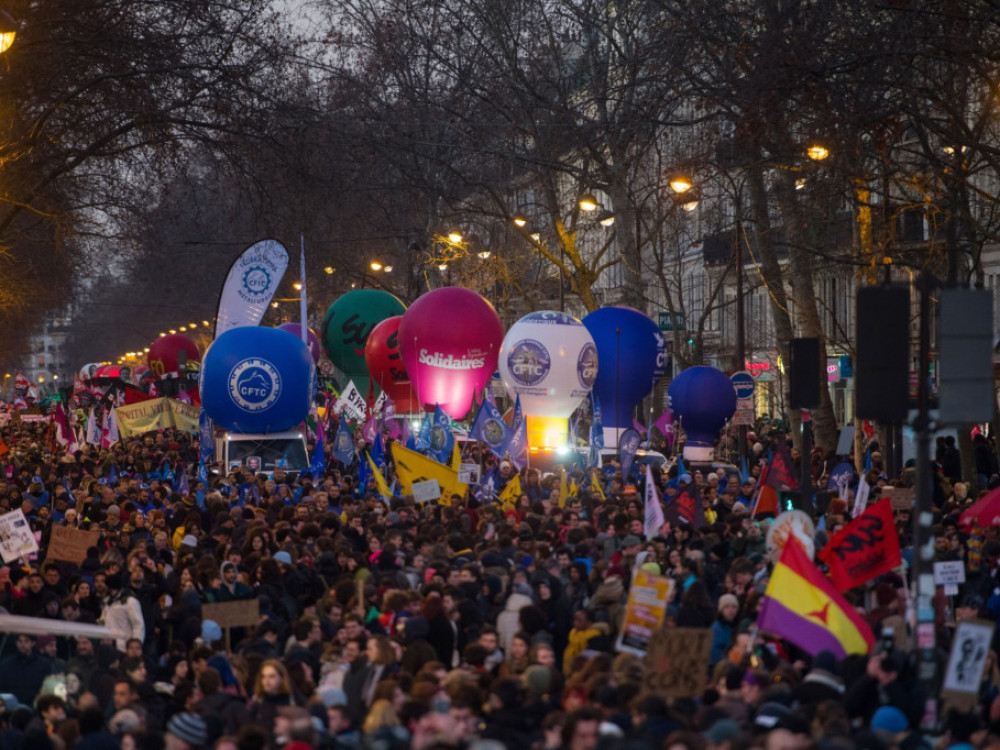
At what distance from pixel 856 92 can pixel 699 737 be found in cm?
1113

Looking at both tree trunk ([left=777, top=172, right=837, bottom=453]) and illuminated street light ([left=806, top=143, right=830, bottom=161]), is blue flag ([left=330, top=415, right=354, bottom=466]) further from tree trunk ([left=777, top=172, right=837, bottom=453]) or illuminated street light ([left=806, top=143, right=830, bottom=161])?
illuminated street light ([left=806, top=143, right=830, bottom=161])

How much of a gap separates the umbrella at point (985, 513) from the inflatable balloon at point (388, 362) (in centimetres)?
2235

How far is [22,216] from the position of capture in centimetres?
4009

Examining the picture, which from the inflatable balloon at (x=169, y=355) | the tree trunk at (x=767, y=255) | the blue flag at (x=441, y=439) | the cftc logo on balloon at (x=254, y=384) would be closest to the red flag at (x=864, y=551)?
the blue flag at (x=441, y=439)

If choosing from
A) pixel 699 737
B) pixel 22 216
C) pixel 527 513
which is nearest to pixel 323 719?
pixel 699 737

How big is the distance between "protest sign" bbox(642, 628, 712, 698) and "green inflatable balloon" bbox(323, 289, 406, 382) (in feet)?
107

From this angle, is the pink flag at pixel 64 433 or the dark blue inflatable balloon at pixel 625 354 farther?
the pink flag at pixel 64 433

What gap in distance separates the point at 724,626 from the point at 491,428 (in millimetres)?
13310

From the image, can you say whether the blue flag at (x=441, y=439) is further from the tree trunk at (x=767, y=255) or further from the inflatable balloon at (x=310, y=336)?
the inflatable balloon at (x=310, y=336)

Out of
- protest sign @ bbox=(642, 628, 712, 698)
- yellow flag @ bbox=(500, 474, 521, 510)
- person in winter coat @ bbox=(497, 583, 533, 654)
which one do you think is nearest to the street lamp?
person in winter coat @ bbox=(497, 583, 533, 654)

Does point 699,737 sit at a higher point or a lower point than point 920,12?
lower

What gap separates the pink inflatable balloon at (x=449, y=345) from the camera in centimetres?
3073

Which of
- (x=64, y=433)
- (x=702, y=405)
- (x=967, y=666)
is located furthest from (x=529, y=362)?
(x=967, y=666)

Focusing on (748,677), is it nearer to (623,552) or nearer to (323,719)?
(323,719)
